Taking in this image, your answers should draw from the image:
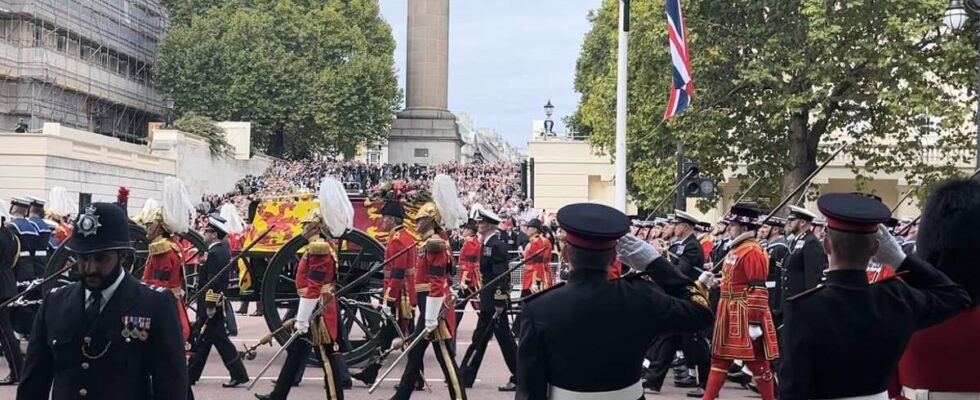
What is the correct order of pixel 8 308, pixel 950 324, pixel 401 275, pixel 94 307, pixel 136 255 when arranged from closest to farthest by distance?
pixel 950 324, pixel 94 307, pixel 401 275, pixel 8 308, pixel 136 255

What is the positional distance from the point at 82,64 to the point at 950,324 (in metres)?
52.0

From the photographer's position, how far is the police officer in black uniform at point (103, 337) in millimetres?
4316

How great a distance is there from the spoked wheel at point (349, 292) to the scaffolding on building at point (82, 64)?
34.3 metres

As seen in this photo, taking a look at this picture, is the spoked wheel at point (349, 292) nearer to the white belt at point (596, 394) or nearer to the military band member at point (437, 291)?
the military band member at point (437, 291)

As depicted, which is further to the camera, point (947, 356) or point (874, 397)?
point (947, 356)

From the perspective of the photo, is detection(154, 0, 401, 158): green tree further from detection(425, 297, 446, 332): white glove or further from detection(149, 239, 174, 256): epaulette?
detection(425, 297, 446, 332): white glove

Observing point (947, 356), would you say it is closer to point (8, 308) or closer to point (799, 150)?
point (8, 308)

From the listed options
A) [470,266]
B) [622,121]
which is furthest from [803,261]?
[622,121]

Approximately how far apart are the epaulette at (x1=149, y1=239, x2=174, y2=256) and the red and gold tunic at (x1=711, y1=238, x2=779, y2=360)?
4.48m

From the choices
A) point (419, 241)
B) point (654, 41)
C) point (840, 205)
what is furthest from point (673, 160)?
point (840, 205)

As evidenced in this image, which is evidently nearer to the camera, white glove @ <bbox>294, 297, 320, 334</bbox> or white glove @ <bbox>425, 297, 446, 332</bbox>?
white glove @ <bbox>294, 297, 320, 334</bbox>

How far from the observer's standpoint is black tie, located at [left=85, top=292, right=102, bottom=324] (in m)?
4.34

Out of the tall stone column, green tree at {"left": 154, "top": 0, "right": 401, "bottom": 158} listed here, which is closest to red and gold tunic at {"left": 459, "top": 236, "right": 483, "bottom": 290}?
green tree at {"left": 154, "top": 0, "right": 401, "bottom": 158}

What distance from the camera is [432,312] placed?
30.4ft
